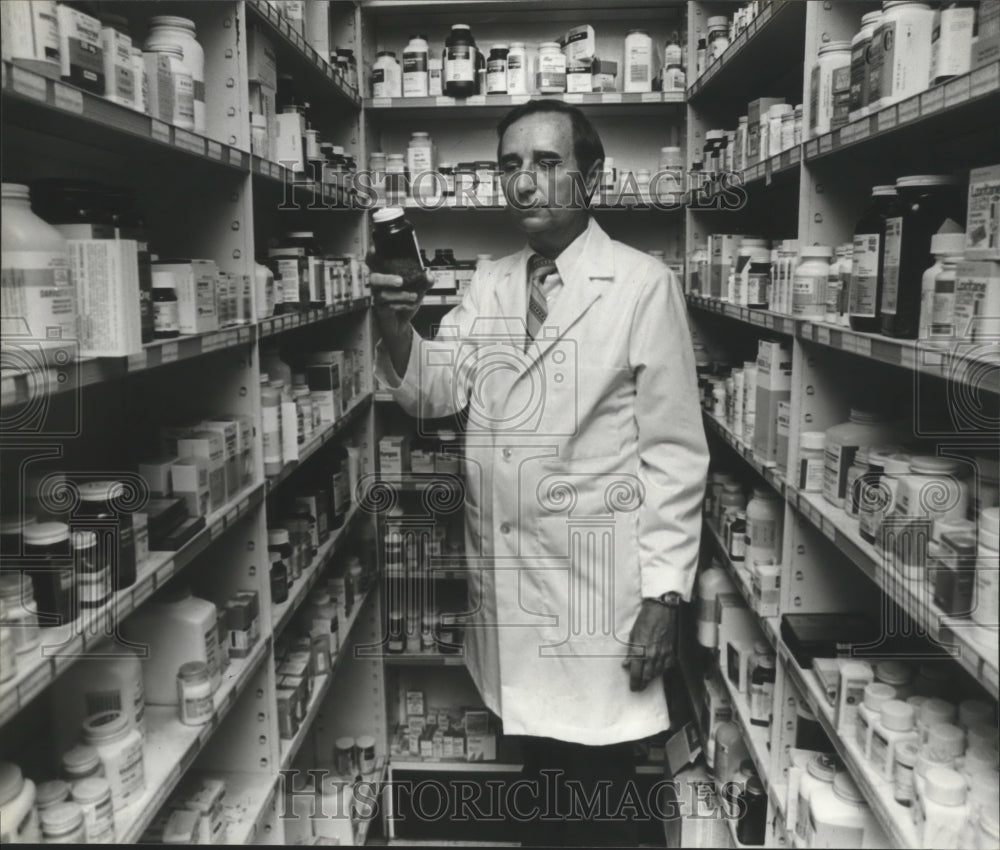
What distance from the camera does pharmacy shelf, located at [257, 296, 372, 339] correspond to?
2212 millimetres

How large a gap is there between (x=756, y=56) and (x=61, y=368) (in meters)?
2.44

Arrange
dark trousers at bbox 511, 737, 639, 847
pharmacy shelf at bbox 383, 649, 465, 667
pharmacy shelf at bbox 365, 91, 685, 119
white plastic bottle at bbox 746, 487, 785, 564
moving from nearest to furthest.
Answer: white plastic bottle at bbox 746, 487, 785, 564 → dark trousers at bbox 511, 737, 639, 847 → pharmacy shelf at bbox 365, 91, 685, 119 → pharmacy shelf at bbox 383, 649, 465, 667

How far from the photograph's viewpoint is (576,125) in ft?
7.64

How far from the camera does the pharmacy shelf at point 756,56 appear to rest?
2.37 metres

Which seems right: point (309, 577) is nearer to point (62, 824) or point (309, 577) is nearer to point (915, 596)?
point (62, 824)

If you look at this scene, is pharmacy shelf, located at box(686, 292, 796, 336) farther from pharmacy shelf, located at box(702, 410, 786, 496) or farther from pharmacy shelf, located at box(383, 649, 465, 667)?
pharmacy shelf, located at box(383, 649, 465, 667)

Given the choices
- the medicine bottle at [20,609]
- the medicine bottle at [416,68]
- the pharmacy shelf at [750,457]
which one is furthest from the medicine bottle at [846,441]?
the medicine bottle at [416,68]

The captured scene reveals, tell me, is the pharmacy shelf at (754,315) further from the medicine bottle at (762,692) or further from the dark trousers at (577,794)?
the dark trousers at (577,794)

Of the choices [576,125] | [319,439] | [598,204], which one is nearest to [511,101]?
[598,204]

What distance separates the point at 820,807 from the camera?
191 cm

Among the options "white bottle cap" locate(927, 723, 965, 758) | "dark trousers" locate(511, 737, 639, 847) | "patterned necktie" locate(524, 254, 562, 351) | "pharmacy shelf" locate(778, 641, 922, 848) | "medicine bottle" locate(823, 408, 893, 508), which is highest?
"patterned necktie" locate(524, 254, 562, 351)

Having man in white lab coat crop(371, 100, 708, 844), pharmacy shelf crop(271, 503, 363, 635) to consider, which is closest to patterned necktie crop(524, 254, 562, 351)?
man in white lab coat crop(371, 100, 708, 844)

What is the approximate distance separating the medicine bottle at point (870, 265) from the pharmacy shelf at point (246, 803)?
1761 mm

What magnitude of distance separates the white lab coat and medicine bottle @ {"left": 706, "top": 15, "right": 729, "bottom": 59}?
3.89 ft
